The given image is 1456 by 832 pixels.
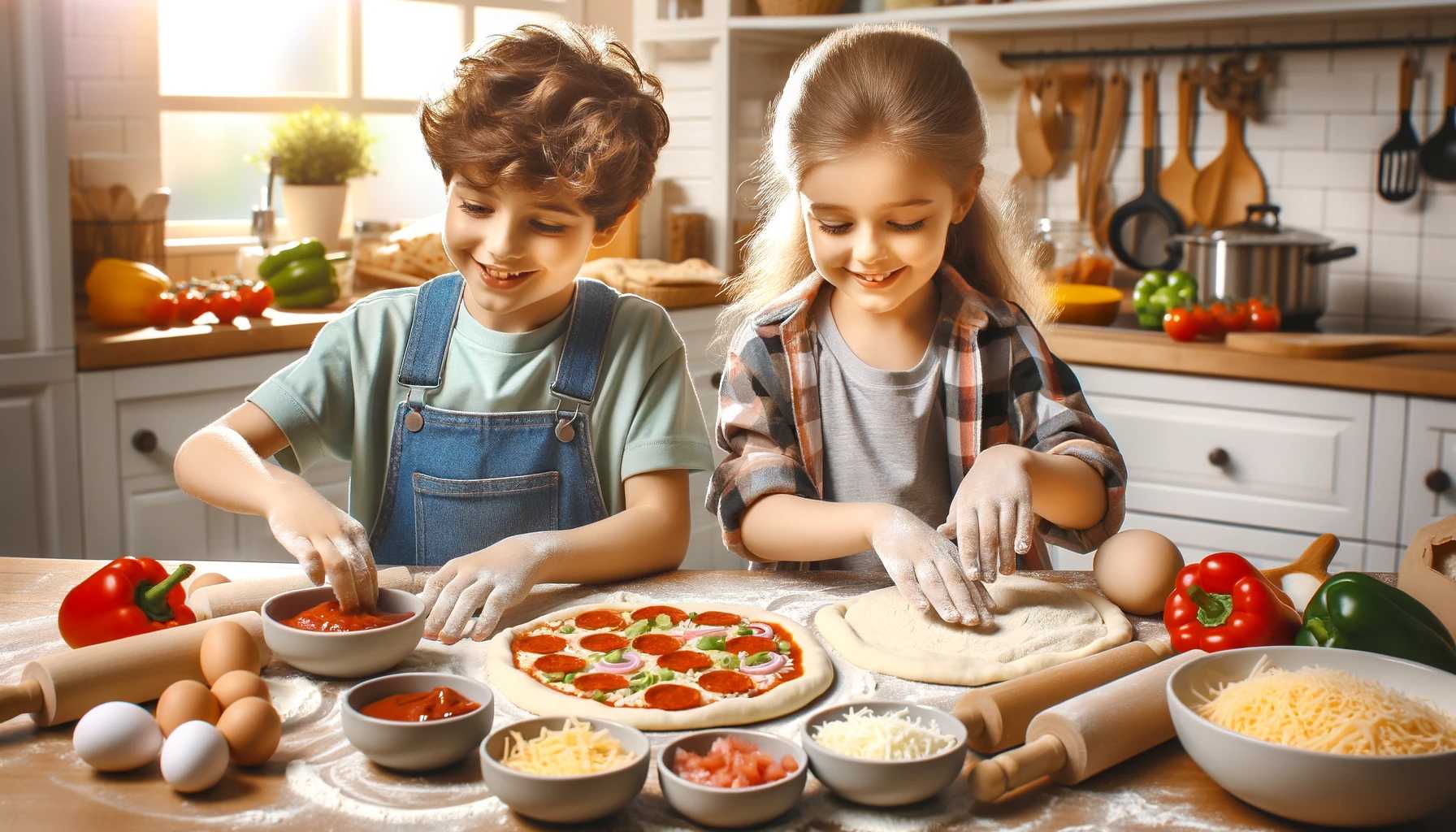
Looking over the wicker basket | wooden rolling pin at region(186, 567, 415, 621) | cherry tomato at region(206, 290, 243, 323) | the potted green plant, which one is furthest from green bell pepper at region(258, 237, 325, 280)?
wooden rolling pin at region(186, 567, 415, 621)

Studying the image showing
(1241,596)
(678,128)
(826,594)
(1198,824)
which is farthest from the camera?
(678,128)

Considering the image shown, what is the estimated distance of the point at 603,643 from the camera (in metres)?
1.24

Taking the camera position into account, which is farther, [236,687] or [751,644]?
[751,644]

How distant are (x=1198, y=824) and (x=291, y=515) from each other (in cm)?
87

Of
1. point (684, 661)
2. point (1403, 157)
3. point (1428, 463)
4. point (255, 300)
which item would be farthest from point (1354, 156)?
point (684, 661)

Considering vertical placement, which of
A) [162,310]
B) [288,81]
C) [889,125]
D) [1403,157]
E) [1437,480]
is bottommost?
[1437,480]

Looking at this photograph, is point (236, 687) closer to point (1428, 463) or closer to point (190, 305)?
point (190, 305)

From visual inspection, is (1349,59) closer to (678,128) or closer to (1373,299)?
(1373,299)

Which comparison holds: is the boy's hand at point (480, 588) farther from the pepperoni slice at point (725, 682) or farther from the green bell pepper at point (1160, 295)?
the green bell pepper at point (1160, 295)

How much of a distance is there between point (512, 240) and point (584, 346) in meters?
0.20

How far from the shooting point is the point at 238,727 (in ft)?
3.19

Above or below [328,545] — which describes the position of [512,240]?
above

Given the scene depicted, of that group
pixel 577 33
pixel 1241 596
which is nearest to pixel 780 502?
pixel 1241 596

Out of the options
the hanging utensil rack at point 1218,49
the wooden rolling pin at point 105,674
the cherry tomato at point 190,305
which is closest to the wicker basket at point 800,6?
the hanging utensil rack at point 1218,49
